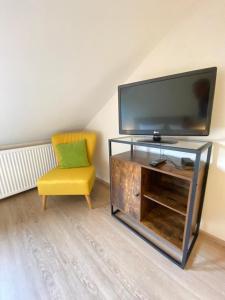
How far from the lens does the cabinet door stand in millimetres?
1408

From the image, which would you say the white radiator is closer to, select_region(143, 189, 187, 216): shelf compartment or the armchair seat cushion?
the armchair seat cushion

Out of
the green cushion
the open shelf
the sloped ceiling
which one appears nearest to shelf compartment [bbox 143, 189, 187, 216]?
the open shelf

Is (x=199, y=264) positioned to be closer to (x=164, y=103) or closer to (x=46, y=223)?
(x=164, y=103)

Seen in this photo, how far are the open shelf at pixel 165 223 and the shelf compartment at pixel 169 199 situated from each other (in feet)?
0.82

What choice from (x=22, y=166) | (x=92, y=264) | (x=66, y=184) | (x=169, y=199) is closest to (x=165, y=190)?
(x=169, y=199)

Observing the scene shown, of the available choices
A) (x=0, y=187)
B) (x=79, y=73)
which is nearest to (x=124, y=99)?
(x=79, y=73)

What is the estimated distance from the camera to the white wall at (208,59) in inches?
45.1

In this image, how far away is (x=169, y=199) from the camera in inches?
52.1

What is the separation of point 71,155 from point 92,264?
132 cm

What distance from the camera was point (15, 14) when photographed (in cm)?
87

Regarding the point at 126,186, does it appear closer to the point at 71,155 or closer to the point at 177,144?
the point at 177,144

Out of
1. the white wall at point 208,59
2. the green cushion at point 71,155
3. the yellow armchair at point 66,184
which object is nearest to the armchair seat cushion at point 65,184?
the yellow armchair at point 66,184

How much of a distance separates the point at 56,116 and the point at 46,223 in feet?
4.28

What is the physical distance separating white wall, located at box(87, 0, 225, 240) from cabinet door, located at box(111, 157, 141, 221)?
25.3 inches
